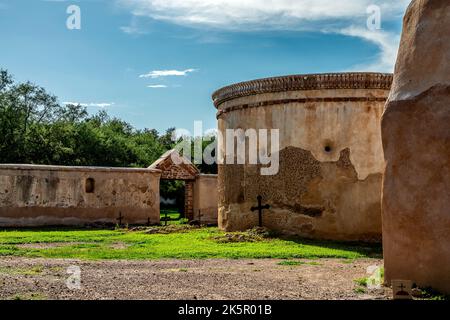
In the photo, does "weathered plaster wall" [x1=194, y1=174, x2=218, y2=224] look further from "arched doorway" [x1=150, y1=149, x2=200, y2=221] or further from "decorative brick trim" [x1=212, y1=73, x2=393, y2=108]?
"decorative brick trim" [x1=212, y1=73, x2=393, y2=108]

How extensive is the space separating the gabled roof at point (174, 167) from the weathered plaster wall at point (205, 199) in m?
0.44

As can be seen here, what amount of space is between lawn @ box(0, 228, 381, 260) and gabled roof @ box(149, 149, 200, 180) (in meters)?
7.31

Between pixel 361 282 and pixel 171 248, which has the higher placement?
pixel 361 282

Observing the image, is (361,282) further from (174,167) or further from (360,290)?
(174,167)

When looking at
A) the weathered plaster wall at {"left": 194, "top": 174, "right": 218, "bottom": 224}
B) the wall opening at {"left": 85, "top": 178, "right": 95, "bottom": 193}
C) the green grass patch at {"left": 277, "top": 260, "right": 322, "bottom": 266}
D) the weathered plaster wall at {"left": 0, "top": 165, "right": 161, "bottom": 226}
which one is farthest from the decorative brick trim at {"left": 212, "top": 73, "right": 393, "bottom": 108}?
the weathered plaster wall at {"left": 194, "top": 174, "right": 218, "bottom": 224}

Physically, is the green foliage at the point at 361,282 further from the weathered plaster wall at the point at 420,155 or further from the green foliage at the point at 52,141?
the green foliage at the point at 52,141

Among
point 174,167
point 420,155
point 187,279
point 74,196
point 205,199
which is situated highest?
point 174,167

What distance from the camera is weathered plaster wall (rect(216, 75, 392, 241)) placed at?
1242cm

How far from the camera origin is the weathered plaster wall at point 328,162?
489 inches

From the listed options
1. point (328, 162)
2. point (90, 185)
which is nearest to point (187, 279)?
point (328, 162)

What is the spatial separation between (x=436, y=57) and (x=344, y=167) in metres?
6.67

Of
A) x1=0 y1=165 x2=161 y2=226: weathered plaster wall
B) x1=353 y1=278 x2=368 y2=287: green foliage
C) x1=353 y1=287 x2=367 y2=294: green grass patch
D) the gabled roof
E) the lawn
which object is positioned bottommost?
the lawn

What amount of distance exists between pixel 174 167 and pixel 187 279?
48.3ft

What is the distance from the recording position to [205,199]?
21656 mm
